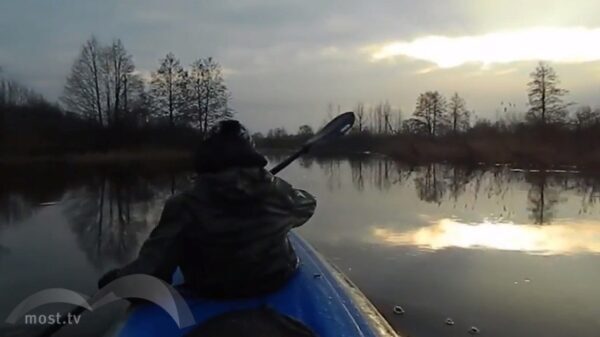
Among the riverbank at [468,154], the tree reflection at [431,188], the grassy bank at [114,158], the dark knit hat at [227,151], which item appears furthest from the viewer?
the grassy bank at [114,158]

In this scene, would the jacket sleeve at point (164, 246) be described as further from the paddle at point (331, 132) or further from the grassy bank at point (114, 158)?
the grassy bank at point (114, 158)

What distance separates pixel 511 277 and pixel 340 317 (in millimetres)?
4989

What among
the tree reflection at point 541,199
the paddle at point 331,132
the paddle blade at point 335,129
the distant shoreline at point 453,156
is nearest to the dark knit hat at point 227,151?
the paddle at point 331,132

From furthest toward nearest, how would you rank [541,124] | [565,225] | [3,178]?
[541,124] → [3,178] → [565,225]

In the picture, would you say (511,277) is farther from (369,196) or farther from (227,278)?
(369,196)

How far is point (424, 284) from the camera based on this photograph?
709cm

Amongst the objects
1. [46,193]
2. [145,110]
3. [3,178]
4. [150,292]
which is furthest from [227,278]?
[145,110]

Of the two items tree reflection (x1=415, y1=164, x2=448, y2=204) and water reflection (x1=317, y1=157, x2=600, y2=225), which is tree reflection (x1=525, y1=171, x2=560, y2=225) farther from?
tree reflection (x1=415, y1=164, x2=448, y2=204)

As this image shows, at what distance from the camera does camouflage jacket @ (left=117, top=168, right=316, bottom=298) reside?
115 inches

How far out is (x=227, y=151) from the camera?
3.03m

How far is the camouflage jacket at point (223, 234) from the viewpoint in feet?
9.61

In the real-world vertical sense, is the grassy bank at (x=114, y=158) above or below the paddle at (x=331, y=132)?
below

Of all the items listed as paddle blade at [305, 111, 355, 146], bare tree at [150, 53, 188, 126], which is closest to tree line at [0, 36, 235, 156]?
bare tree at [150, 53, 188, 126]

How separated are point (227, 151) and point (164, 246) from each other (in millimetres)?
574
